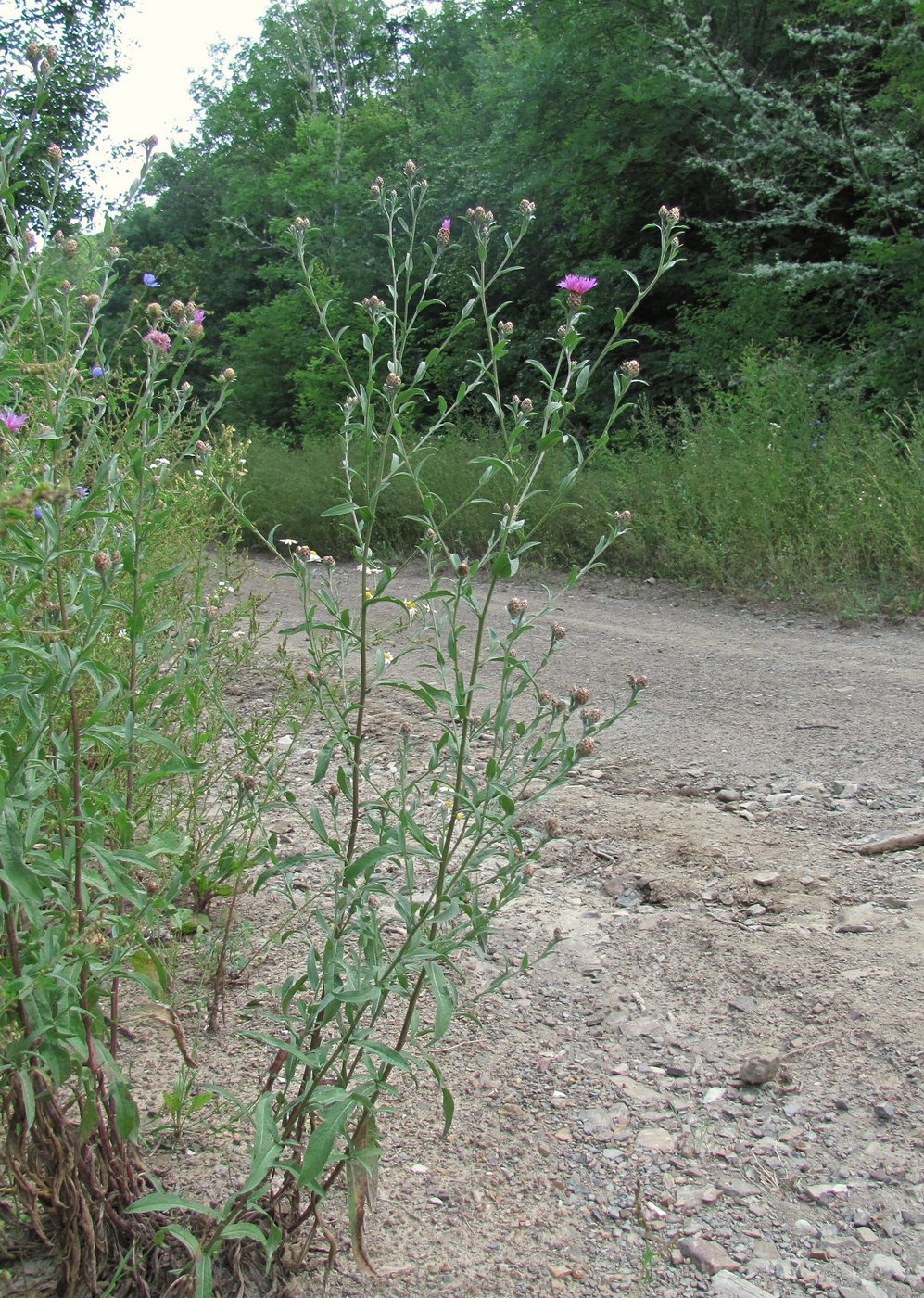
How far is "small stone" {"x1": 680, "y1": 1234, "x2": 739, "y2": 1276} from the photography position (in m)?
1.63

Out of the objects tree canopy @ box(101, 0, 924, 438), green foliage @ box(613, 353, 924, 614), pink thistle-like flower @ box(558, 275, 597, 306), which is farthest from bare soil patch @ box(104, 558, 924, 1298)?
tree canopy @ box(101, 0, 924, 438)

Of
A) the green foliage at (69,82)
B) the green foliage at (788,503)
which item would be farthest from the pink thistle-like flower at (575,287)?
the green foliage at (69,82)

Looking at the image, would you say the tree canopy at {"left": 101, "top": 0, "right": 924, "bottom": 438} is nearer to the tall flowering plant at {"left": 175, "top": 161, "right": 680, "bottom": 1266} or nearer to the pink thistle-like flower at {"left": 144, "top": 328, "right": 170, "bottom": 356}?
the pink thistle-like flower at {"left": 144, "top": 328, "right": 170, "bottom": 356}

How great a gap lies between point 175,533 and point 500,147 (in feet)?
39.5

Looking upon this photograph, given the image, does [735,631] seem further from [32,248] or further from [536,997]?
[32,248]

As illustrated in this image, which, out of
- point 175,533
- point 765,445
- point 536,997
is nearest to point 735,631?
point 765,445

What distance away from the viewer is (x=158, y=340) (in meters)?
1.72

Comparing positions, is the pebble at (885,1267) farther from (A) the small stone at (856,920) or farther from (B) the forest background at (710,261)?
(B) the forest background at (710,261)

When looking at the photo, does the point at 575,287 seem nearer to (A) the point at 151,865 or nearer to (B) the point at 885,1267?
(A) the point at 151,865

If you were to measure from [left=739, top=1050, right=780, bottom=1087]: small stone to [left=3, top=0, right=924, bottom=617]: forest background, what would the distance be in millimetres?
3609

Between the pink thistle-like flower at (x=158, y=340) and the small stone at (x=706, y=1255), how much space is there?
1.63m

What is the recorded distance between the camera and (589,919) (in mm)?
2648

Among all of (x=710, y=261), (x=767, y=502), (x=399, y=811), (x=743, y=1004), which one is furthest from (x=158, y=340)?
(x=710, y=261)

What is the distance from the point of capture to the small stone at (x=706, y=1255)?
Result: 1.63 m
